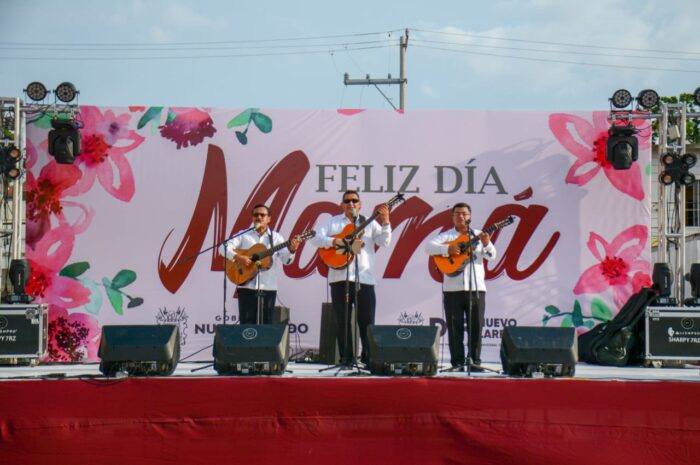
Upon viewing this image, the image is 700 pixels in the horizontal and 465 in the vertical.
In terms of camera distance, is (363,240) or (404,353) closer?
(404,353)

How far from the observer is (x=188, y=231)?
9.05 metres

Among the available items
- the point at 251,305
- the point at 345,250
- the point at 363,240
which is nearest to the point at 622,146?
the point at 363,240

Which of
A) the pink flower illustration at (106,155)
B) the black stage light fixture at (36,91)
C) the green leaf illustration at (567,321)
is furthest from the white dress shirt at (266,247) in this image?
the green leaf illustration at (567,321)

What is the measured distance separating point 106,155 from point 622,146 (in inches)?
201

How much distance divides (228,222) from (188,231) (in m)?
0.41

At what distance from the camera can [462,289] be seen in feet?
23.2

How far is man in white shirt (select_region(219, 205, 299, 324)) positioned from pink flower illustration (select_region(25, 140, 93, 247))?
2373mm

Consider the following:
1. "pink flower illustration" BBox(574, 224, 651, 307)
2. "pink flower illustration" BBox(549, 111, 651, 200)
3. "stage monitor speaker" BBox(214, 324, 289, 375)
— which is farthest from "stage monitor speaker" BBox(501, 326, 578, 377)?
"pink flower illustration" BBox(549, 111, 651, 200)

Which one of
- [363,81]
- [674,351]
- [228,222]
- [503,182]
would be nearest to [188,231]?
[228,222]

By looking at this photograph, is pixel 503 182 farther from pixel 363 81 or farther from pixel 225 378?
pixel 363 81

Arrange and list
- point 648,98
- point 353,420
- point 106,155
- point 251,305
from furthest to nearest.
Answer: point 106,155
point 648,98
point 251,305
point 353,420

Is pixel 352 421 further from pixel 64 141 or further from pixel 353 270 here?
pixel 64 141

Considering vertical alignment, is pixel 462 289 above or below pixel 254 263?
below

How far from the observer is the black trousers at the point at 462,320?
700 centimetres
